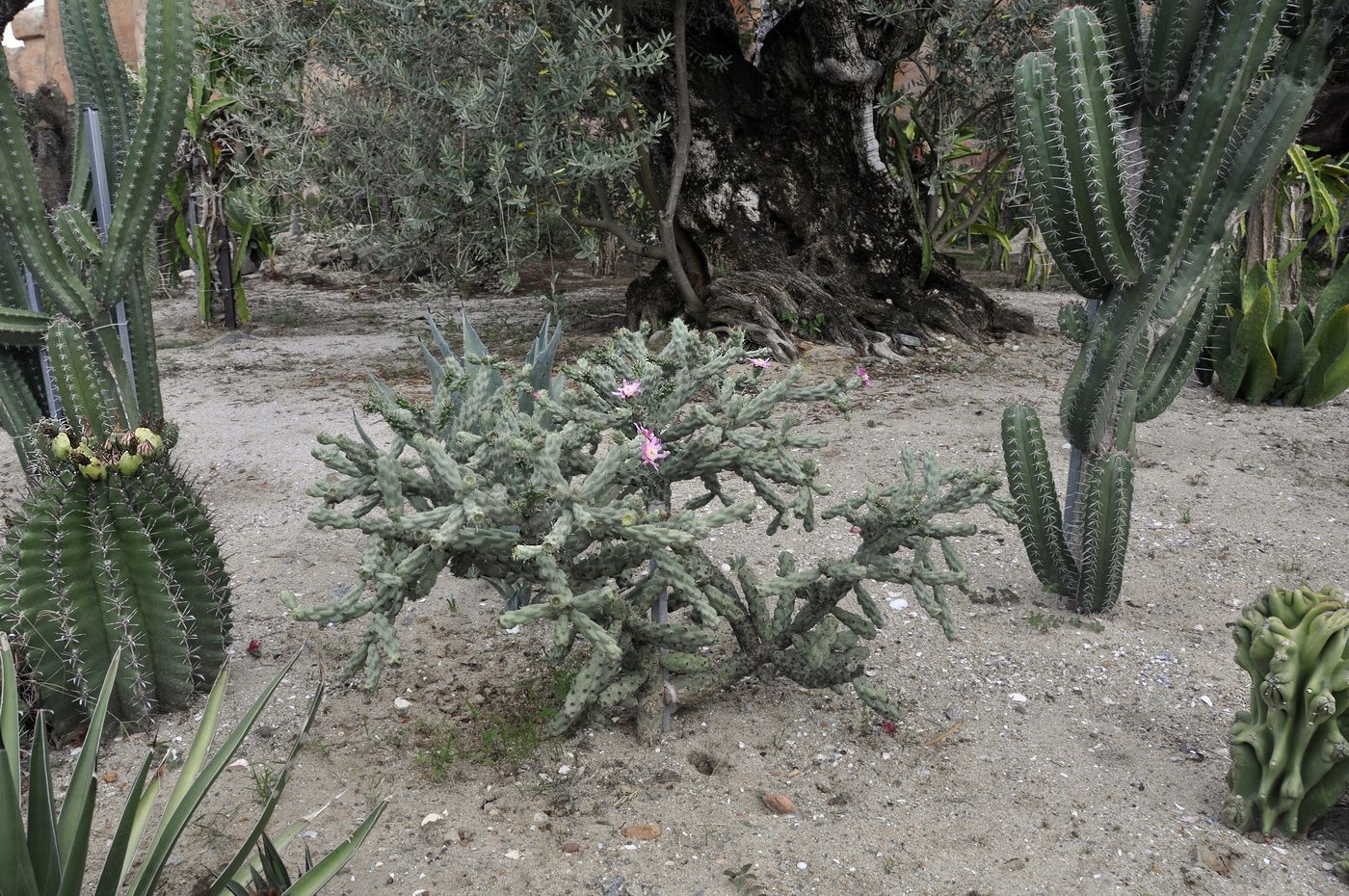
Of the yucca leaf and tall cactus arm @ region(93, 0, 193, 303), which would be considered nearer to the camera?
the yucca leaf

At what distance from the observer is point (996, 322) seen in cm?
773

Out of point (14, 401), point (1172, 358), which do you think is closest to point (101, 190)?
point (14, 401)

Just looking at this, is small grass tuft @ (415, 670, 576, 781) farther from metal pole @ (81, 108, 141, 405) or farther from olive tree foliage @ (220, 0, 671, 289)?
olive tree foliage @ (220, 0, 671, 289)

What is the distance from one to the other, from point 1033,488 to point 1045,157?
3.19 feet

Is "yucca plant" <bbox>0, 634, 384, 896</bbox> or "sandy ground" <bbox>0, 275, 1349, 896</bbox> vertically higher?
"yucca plant" <bbox>0, 634, 384, 896</bbox>

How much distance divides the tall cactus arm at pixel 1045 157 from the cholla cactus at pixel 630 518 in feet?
2.81

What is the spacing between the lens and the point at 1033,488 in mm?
3236

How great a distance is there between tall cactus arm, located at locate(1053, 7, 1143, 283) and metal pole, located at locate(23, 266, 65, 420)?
3.13m

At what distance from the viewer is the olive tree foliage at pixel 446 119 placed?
5.74 meters

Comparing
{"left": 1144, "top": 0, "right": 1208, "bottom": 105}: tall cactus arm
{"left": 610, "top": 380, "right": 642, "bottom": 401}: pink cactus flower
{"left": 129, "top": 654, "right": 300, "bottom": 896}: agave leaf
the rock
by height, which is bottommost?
the rock

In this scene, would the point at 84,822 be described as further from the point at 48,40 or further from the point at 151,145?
the point at 48,40

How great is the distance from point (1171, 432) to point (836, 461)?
173cm

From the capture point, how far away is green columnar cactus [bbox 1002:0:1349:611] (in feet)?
9.42

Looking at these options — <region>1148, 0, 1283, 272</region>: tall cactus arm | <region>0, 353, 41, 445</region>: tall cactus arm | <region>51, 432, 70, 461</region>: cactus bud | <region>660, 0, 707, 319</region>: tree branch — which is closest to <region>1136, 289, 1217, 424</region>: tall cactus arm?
<region>1148, 0, 1283, 272</region>: tall cactus arm
